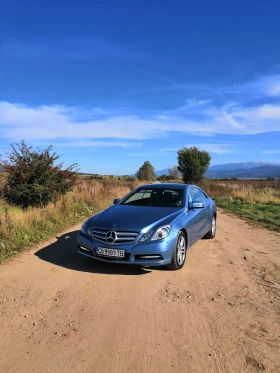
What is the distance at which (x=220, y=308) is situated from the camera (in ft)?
12.6

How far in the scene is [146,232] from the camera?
4875mm

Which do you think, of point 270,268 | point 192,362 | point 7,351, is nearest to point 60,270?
point 7,351

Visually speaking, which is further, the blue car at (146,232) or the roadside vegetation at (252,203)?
the roadside vegetation at (252,203)

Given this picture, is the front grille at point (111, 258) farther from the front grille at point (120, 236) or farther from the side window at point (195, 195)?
the side window at point (195, 195)

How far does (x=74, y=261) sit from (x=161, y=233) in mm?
1854

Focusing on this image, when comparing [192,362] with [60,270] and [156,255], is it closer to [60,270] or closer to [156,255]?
[156,255]

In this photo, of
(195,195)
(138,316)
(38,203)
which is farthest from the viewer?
(38,203)

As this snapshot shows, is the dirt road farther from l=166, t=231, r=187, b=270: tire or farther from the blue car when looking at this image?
the blue car

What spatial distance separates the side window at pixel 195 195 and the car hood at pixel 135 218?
0.91m

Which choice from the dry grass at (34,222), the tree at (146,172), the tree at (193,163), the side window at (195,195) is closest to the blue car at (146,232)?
the side window at (195,195)

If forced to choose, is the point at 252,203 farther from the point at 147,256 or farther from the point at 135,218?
the point at 147,256

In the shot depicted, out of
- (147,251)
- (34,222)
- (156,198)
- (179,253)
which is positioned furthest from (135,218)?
(34,222)

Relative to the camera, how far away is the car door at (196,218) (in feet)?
19.7

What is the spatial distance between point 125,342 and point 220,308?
1407 millimetres
